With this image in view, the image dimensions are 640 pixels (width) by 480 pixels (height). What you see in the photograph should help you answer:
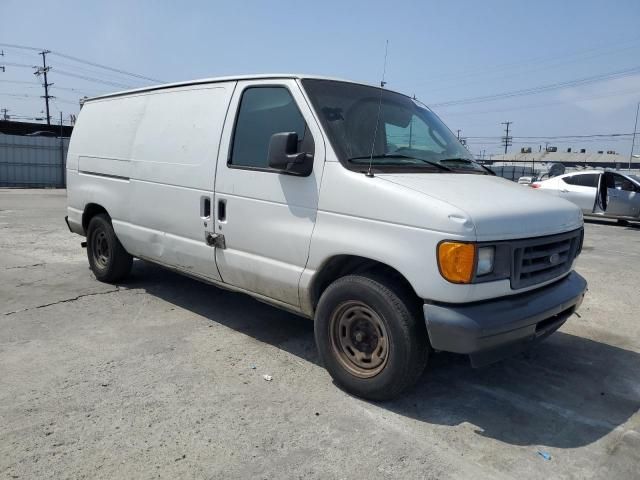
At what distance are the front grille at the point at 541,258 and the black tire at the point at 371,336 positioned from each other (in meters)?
0.70

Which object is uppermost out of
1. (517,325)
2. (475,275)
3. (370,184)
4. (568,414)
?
(370,184)

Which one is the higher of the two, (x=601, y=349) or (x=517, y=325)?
(x=517, y=325)

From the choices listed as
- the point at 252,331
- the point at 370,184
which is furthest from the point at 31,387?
the point at 370,184

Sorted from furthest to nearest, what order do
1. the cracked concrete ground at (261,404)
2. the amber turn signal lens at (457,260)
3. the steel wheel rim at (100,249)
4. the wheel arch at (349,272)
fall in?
the steel wheel rim at (100,249)
the wheel arch at (349,272)
the amber turn signal lens at (457,260)
the cracked concrete ground at (261,404)

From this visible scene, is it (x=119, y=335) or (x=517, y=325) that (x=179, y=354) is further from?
(x=517, y=325)

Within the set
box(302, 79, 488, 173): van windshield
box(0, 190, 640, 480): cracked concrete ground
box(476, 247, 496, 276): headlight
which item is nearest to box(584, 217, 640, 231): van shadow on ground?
box(0, 190, 640, 480): cracked concrete ground

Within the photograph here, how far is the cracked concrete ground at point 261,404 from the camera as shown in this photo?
274 centimetres

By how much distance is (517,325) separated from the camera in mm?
3121

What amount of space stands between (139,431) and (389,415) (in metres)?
1.54

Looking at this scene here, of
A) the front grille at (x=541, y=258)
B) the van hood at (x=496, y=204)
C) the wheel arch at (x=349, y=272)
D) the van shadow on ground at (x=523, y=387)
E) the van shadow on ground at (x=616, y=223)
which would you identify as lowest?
the van shadow on ground at (x=523, y=387)

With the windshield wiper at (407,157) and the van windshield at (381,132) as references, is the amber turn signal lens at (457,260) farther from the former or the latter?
the windshield wiper at (407,157)

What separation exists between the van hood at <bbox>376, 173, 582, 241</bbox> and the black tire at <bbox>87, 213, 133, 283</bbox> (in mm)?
3686

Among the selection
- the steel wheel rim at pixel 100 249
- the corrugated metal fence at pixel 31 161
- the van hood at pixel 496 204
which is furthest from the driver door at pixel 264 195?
the corrugated metal fence at pixel 31 161

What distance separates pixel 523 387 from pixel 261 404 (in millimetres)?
1939
